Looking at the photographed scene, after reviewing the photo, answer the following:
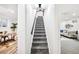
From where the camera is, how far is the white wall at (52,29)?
2.26 m

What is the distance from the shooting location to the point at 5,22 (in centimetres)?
225

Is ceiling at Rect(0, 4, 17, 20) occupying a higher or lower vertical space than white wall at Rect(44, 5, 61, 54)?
higher

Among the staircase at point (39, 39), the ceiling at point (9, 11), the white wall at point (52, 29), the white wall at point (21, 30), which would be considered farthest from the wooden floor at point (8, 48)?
the white wall at point (52, 29)

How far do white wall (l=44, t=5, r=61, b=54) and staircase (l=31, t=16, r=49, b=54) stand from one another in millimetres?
99

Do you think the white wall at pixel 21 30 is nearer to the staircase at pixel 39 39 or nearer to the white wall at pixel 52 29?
the staircase at pixel 39 39

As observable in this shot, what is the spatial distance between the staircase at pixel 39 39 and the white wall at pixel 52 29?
10 cm

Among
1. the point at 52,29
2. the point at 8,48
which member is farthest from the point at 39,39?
the point at 8,48

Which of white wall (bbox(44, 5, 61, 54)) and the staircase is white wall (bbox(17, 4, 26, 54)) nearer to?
the staircase

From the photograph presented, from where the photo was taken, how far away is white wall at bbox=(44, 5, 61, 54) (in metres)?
2.26

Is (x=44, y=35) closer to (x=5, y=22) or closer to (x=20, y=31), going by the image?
(x=20, y=31)

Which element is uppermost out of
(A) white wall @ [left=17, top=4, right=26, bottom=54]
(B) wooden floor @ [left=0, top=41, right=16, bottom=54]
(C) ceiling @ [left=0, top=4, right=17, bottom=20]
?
(C) ceiling @ [left=0, top=4, right=17, bottom=20]

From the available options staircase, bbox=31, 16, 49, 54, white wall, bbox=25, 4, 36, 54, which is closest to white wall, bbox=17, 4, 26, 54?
white wall, bbox=25, 4, 36, 54

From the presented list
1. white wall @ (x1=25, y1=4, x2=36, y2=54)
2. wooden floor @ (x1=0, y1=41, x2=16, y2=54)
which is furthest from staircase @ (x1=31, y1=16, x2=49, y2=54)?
wooden floor @ (x1=0, y1=41, x2=16, y2=54)
